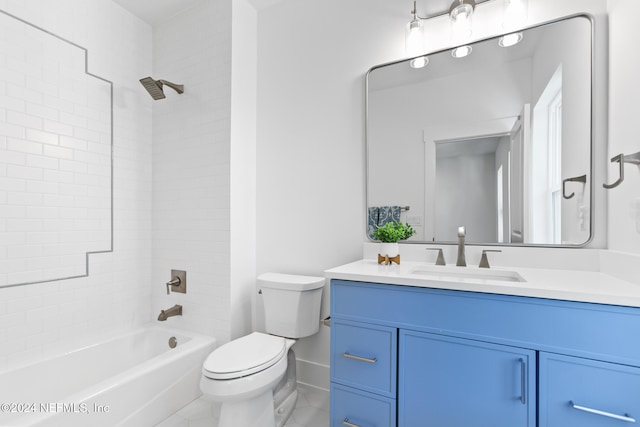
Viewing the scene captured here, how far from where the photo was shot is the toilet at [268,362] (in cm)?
140

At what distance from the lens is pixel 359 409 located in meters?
1.34

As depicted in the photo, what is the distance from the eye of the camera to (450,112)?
1676 millimetres

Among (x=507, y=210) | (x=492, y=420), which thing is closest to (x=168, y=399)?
(x=492, y=420)

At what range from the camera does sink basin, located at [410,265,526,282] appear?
1.42 metres

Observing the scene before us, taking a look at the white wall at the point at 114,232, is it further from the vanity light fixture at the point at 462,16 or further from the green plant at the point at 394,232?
the vanity light fixture at the point at 462,16

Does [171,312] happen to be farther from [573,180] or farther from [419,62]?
[573,180]

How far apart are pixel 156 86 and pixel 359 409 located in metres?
2.36

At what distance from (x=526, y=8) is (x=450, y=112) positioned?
577 mm

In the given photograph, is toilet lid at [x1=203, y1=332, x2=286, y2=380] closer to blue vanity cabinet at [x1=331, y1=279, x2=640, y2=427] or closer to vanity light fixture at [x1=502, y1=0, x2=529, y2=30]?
blue vanity cabinet at [x1=331, y1=279, x2=640, y2=427]

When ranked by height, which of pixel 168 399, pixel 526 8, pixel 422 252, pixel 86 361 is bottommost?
pixel 168 399

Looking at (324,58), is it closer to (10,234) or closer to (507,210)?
(507,210)

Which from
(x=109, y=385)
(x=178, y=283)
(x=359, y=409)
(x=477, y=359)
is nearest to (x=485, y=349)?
(x=477, y=359)

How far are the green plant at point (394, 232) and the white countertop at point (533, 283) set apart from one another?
174 mm

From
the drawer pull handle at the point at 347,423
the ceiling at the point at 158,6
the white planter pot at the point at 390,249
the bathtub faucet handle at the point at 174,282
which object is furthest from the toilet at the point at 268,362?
the ceiling at the point at 158,6
